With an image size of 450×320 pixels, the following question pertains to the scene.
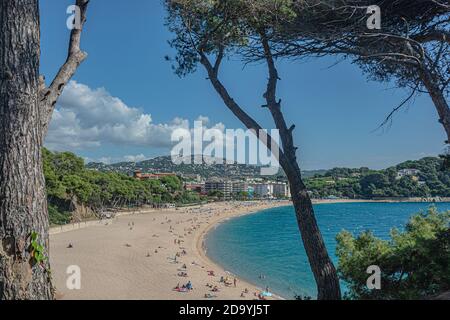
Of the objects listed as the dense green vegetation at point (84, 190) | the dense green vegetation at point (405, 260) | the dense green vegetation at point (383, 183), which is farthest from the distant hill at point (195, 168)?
the dense green vegetation at point (405, 260)

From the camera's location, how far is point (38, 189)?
7.47 feet

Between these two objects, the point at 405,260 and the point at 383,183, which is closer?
the point at 405,260

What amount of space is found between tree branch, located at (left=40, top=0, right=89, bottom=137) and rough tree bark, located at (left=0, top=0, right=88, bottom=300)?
0.39ft

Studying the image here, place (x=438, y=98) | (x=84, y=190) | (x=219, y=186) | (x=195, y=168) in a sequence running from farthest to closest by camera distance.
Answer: (x=195, y=168) → (x=219, y=186) → (x=84, y=190) → (x=438, y=98)

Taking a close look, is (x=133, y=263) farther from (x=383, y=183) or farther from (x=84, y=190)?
(x=383, y=183)

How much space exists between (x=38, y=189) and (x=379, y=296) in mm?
4808

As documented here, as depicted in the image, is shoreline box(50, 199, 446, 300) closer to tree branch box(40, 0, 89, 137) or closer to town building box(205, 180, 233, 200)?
tree branch box(40, 0, 89, 137)

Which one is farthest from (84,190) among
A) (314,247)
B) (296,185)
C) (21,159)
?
(21,159)

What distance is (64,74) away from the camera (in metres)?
2.68

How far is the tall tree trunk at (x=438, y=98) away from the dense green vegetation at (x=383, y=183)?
7256 centimetres

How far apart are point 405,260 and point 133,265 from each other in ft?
53.3

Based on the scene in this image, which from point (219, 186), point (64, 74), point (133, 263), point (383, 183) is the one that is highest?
point (64, 74)

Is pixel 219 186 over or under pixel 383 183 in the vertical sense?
under

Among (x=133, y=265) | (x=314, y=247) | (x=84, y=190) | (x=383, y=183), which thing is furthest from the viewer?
(x=383, y=183)
